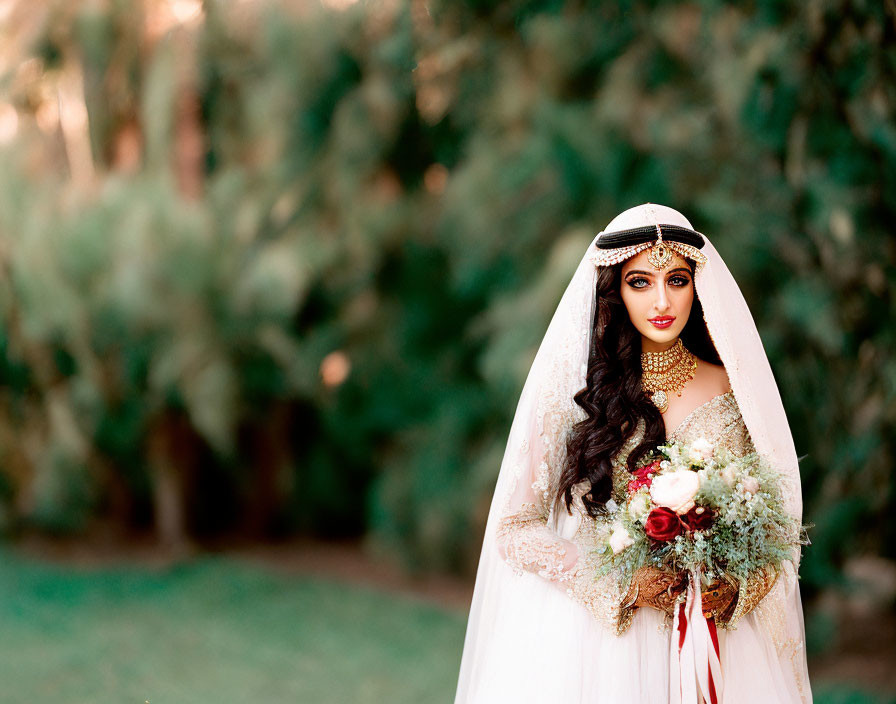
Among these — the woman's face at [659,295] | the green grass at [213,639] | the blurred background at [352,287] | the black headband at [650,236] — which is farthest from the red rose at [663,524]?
the green grass at [213,639]

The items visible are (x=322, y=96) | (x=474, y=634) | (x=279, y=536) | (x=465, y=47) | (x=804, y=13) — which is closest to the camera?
(x=474, y=634)

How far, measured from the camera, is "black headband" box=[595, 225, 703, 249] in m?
1.80

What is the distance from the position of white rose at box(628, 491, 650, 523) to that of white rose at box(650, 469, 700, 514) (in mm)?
23

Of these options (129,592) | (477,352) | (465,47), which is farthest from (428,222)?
(129,592)

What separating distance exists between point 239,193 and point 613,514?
17.5ft

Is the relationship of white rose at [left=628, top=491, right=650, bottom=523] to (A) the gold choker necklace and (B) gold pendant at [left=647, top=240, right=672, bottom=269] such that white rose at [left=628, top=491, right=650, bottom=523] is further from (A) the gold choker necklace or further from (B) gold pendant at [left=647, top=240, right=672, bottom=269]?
(B) gold pendant at [left=647, top=240, right=672, bottom=269]

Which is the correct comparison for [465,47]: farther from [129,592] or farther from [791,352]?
[129,592]

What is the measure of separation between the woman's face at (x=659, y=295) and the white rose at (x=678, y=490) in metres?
0.33

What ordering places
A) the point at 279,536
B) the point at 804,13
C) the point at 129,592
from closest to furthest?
1. the point at 804,13
2. the point at 129,592
3. the point at 279,536

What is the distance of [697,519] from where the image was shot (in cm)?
160

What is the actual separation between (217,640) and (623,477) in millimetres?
4355

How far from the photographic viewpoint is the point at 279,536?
763 centimetres

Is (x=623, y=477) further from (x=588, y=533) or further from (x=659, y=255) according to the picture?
(x=659, y=255)

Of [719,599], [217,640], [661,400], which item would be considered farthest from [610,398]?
[217,640]
